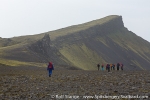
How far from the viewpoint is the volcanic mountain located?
10872cm

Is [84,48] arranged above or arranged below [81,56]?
above

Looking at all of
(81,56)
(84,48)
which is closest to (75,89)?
(81,56)

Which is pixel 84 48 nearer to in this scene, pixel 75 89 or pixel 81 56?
pixel 81 56

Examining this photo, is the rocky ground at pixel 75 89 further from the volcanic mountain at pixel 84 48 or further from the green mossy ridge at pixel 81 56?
the green mossy ridge at pixel 81 56

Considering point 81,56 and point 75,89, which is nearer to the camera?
point 75,89

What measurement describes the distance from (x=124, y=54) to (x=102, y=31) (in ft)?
93.2

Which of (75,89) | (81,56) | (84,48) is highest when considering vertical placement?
(84,48)

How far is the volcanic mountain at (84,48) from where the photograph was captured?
109m

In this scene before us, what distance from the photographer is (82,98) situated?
1201 centimetres

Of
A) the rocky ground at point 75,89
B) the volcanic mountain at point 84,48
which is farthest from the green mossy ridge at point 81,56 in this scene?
the rocky ground at point 75,89

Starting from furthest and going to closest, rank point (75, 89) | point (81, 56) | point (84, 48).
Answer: point (84, 48) < point (81, 56) < point (75, 89)

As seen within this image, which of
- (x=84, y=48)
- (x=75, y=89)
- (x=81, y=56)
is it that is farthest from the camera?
(x=84, y=48)

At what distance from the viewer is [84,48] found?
151 meters

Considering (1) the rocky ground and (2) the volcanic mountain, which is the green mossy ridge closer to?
(2) the volcanic mountain
